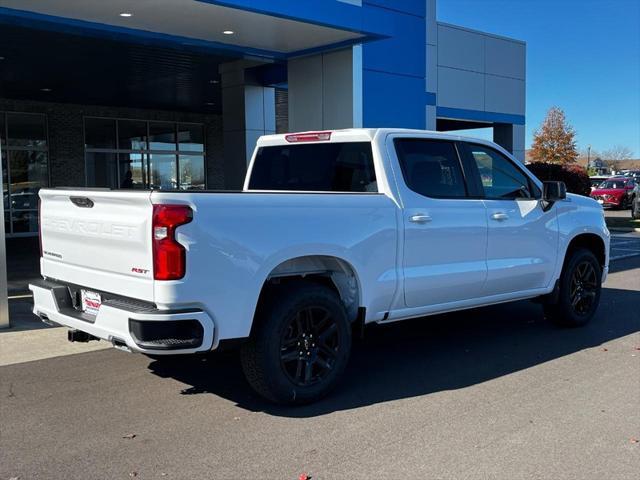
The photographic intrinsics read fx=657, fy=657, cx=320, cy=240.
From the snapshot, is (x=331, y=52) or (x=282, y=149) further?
(x=331, y=52)

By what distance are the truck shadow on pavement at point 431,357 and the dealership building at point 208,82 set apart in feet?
15.7

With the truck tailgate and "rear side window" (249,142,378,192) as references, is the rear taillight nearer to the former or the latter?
the truck tailgate

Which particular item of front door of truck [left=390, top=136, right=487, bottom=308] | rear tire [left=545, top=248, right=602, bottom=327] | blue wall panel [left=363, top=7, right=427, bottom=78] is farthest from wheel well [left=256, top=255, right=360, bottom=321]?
blue wall panel [left=363, top=7, right=427, bottom=78]

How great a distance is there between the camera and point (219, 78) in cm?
1590

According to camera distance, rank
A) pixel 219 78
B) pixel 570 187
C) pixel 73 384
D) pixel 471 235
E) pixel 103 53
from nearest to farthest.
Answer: pixel 73 384 < pixel 471 235 < pixel 103 53 < pixel 219 78 < pixel 570 187

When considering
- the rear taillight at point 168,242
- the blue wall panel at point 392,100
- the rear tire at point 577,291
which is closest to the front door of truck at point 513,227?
the rear tire at point 577,291

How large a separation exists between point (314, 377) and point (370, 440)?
0.86 metres

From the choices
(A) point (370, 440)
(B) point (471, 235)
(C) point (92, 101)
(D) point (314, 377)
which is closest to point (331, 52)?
(B) point (471, 235)

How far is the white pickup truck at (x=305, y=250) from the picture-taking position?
4301 mm

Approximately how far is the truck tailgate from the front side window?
3.52m

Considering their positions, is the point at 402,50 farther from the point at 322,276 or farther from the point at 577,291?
the point at 322,276

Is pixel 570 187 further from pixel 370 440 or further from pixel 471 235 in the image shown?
pixel 370 440

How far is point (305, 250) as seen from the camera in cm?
486

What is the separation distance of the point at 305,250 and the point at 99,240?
148 centimetres
